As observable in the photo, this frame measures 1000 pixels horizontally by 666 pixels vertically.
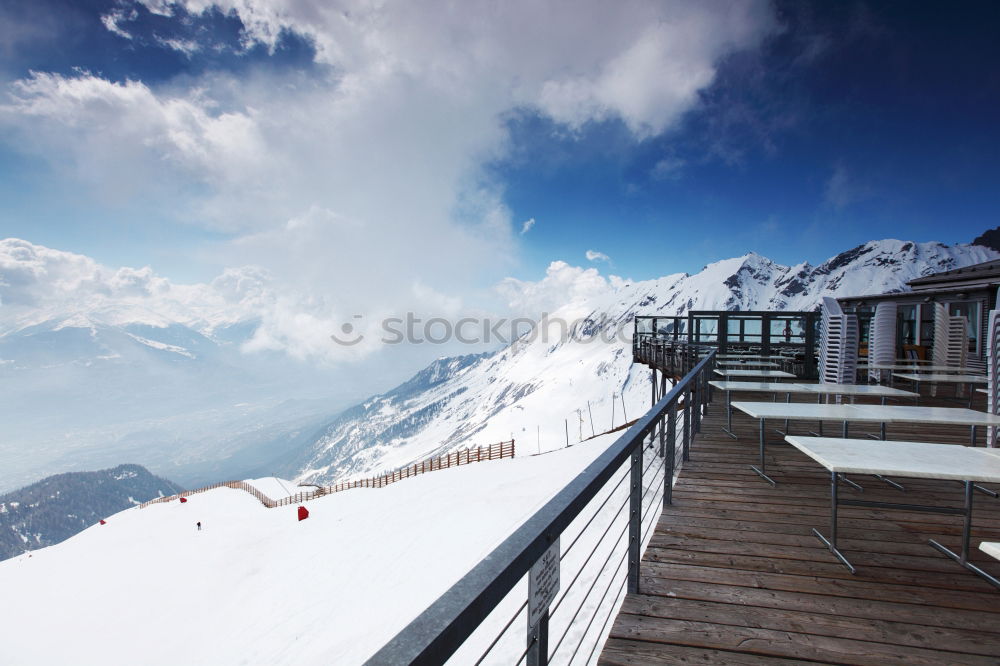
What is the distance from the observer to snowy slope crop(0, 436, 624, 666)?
850cm

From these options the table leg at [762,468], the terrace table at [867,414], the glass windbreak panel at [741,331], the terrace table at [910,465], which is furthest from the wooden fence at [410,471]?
the terrace table at [910,465]

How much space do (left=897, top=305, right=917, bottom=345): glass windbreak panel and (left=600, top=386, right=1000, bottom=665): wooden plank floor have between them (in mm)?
15903

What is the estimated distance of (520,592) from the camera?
7.45 meters

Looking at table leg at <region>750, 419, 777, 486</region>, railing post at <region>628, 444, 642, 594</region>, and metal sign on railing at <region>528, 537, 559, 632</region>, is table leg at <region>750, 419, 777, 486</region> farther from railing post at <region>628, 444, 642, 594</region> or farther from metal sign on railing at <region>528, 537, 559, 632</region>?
metal sign on railing at <region>528, 537, 559, 632</region>

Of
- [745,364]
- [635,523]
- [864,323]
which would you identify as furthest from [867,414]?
[864,323]

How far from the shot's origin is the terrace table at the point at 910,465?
8.47 ft

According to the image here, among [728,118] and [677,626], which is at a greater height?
[728,118]

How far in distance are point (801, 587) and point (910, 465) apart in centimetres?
107

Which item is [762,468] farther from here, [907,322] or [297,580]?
[907,322]

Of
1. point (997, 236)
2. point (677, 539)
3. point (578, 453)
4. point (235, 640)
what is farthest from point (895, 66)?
point (997, 236)

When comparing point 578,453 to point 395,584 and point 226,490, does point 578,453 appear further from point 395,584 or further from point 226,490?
point 226,490

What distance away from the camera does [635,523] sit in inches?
99.0

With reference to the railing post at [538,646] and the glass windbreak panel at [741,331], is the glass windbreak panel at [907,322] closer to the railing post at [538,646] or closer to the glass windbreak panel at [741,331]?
the glass windbreak panel at [741,331]

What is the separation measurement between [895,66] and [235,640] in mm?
29389
